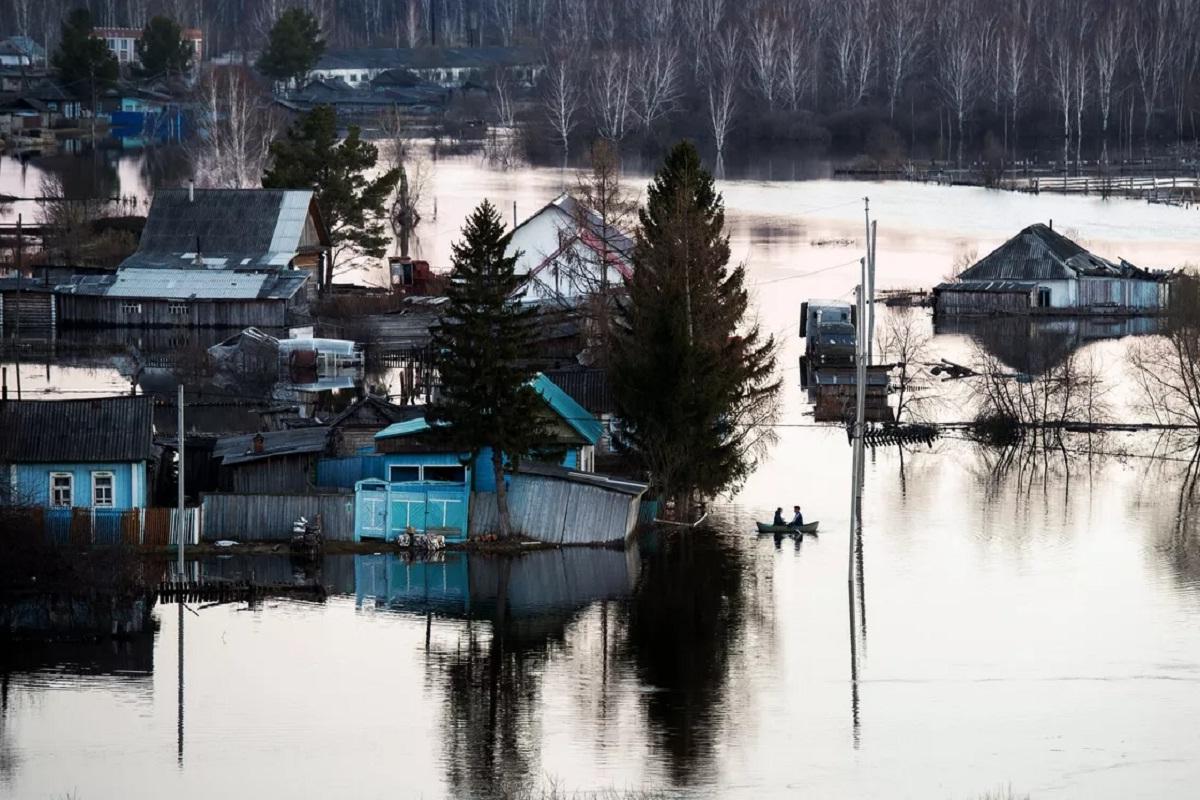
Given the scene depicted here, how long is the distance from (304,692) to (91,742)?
7.45 ft

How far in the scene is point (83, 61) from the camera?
3521 inches

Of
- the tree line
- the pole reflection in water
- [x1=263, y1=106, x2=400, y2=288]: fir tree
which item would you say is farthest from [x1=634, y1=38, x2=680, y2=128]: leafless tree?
the pole reflection in water

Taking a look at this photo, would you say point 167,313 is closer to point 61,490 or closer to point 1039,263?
point 61,490

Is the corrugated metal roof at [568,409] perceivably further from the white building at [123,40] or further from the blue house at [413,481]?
the white building at [123,40]

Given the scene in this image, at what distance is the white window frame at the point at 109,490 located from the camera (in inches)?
965

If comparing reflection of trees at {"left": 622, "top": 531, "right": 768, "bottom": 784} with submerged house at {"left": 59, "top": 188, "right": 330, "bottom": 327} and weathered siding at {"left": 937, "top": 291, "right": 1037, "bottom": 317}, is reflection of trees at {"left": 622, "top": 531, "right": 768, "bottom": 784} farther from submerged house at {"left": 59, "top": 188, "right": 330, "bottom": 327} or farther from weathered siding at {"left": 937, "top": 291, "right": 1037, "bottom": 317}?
weathered siding at {"left": 937, "top": 291, "right": 1037, "bottom": 317}

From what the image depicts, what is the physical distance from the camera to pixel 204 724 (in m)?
19.8

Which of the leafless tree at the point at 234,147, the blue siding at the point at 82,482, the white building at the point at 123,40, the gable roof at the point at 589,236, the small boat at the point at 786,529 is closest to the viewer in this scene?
the blue siding at the point at 82,482

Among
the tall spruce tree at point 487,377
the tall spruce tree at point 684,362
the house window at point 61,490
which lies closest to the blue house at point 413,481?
the tall spruce tree at point 487,377

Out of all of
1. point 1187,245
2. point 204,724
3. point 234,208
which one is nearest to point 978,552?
point 204,724

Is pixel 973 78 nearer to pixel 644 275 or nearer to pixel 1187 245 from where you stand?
pixel 1187 245

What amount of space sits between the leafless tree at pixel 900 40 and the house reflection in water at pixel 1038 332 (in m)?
41.8

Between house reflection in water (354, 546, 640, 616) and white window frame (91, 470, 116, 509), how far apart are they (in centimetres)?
277

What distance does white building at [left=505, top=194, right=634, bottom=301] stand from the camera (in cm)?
3728
